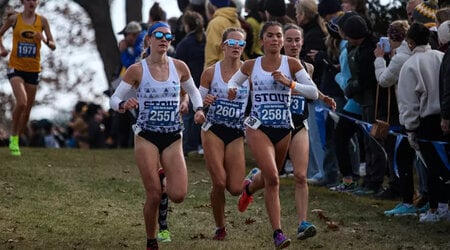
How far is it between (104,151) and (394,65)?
8058 millimetres

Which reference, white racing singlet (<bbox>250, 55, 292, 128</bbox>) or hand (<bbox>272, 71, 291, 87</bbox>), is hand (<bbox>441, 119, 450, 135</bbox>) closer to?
white racing singlet (<bbox>250, 55, 292, 128</bbox>)

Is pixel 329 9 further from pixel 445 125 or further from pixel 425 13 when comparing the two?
pixel 445 125

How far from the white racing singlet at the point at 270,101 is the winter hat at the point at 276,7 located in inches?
206

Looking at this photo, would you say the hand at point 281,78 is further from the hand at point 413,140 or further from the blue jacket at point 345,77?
the blue jacket at point 345,77

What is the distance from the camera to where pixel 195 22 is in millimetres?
19172

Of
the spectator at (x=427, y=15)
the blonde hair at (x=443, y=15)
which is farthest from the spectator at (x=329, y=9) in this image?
the blonde hair at (x=443, y=15)

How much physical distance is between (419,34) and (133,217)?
12.3 ft

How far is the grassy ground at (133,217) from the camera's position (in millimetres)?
12555

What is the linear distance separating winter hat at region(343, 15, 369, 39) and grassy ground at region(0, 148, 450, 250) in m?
2.02

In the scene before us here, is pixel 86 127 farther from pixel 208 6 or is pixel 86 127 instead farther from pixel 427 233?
pixel 427 233

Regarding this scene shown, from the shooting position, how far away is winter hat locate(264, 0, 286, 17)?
17.6 m

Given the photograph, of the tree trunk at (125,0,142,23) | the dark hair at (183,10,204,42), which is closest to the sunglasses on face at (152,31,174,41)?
the dark hair at (183,10,204,42)

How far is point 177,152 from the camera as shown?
472 inches

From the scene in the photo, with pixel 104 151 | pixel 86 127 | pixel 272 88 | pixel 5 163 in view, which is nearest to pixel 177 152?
pixel 272 88
